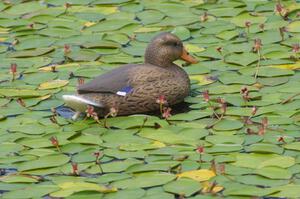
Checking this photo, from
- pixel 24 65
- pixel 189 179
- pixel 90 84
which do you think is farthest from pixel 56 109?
pixel 189 179

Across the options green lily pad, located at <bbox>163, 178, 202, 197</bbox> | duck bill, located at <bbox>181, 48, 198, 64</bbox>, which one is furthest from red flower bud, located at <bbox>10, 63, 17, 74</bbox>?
green lily pad, located at <bbox>163, 178, 202, 197</bbox>

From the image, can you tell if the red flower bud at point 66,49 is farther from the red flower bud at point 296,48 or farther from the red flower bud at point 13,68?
the red flower bud at point 296,48

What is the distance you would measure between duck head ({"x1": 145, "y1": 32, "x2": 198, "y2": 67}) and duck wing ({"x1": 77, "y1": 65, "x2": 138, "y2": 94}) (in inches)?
11.3

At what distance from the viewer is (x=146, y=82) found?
28.5 ft

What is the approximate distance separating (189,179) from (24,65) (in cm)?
257

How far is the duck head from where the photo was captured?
8.91 m

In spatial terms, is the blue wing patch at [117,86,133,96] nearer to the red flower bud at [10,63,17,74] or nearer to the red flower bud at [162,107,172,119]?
the red flower bud at [162,107,172,119]

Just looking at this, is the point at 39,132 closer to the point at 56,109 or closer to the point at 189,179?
the point at 56,109

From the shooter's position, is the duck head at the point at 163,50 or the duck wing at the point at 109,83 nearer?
the duck wing at the point at 109,83

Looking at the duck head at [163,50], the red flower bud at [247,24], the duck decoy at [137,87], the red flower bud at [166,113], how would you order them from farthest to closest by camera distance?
the red flower bud at [247,24] < the duck head at [163,50] < the duck decoy at [137,87] < the red flower bud at [166,113]

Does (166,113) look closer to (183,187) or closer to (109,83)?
(109,83)

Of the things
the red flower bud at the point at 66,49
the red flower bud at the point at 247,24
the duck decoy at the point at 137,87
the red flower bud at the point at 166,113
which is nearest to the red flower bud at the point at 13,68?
the red flower bud at the point at 66,49

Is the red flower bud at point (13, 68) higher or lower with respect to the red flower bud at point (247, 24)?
lower

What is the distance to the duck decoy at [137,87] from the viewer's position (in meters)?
8.56
